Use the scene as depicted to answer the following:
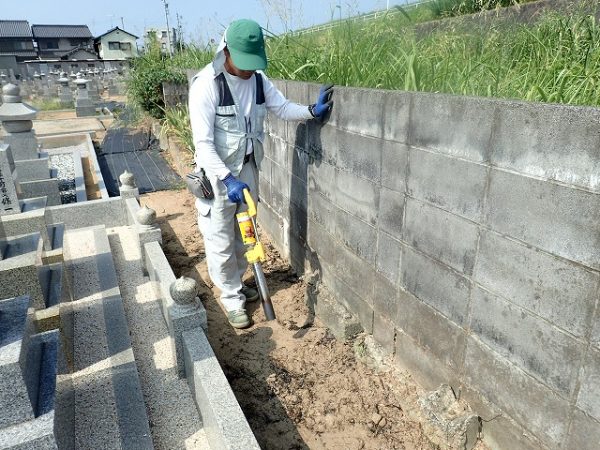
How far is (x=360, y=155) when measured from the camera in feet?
9.86

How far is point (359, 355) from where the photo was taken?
3209mm

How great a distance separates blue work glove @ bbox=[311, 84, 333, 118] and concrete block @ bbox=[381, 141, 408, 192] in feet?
2.42

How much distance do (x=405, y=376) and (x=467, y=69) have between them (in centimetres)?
198

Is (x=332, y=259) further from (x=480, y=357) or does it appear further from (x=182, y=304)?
(x=480, y=357)

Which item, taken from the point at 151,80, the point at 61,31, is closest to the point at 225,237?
the point at 151,80

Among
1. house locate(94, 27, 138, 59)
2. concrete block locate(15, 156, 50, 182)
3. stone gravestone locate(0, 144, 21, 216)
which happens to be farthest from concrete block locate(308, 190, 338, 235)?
house locate(94, 27, 138, 59)

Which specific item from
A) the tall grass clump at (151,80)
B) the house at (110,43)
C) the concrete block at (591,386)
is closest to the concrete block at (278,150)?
the concrete block at (591,386)

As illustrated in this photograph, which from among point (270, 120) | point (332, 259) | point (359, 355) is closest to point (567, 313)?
point (359, 355)

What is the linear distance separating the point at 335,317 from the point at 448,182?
161 cm

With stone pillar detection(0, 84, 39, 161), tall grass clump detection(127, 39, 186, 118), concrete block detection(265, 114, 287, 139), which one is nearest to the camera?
concrete block detection(265, 114, 287, 139)

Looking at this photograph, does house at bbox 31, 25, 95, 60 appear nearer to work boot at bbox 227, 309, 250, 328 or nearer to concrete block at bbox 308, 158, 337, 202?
concrete block at bbox 308, 158, 337, 202

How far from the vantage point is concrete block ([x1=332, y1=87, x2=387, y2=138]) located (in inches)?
108

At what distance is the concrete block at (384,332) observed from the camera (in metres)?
2.98

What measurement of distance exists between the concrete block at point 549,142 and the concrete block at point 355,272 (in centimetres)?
139
